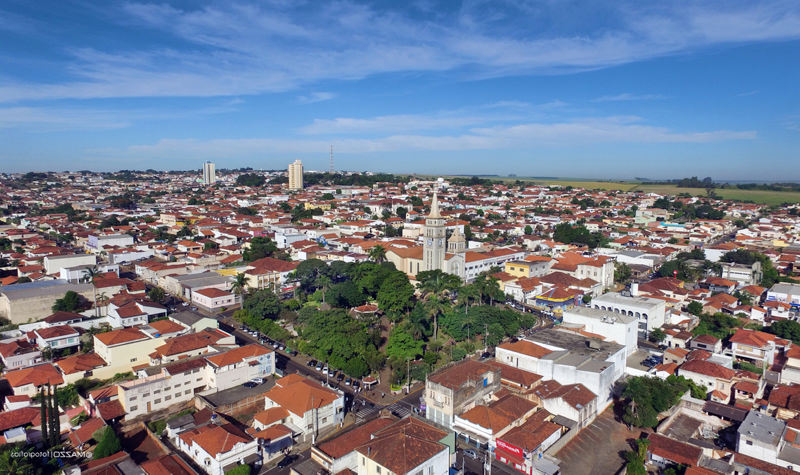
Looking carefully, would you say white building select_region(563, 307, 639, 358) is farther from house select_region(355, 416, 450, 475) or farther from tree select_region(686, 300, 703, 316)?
house select_region(355, 416, 450, 475)

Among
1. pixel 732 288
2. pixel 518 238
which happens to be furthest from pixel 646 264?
pixel 518 238

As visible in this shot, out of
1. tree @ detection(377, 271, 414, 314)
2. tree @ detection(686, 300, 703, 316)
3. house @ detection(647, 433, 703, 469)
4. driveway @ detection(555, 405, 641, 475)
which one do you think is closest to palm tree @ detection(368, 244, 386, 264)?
tree @ detection(377, 271, 414, 314)

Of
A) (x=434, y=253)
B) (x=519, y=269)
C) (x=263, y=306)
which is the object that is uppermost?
(x=434, y=253)

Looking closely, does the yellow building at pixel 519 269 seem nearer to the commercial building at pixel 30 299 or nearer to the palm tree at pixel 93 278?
the palm tree at pixel 93 278

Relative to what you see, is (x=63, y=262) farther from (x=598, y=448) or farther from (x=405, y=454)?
(x=598, y=448)

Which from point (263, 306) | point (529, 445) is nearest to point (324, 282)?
point (263, 306)

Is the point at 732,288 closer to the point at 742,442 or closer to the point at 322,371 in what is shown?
the point at 742,442
